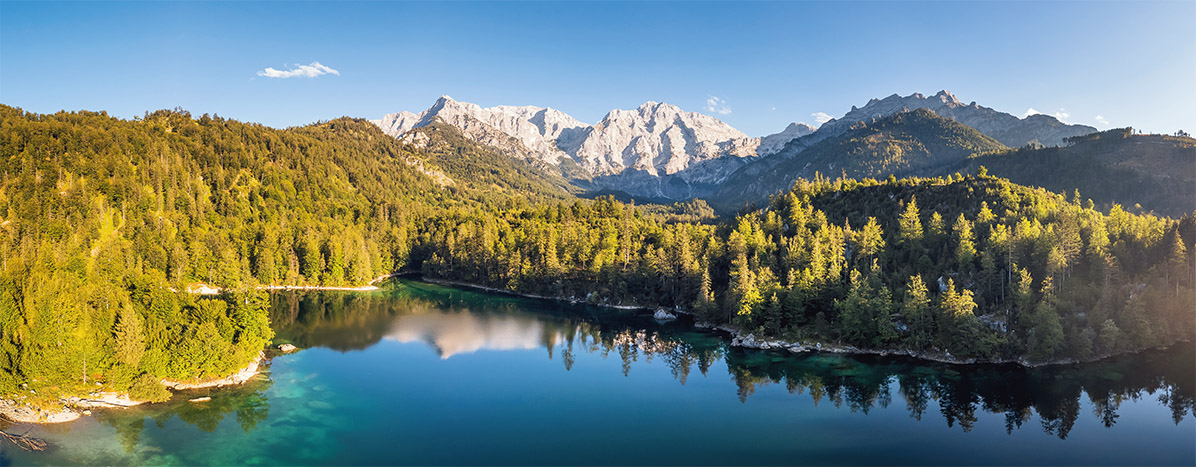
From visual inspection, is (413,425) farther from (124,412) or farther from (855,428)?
(855,428)

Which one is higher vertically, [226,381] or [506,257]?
[506,257]

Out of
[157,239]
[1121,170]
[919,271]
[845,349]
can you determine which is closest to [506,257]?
[157,239]

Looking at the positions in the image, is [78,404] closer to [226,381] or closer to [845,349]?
[226,381]

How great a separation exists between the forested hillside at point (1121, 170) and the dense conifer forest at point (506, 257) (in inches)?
1727

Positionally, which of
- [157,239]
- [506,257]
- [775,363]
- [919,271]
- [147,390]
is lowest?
[775,363]

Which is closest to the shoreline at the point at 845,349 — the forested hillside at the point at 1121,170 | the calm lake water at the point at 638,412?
the calm lake water at the point at 638,412

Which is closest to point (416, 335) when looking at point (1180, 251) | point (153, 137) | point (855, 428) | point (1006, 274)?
point (855, 428)

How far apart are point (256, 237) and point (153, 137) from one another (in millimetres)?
46277

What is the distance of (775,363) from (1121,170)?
152 meters

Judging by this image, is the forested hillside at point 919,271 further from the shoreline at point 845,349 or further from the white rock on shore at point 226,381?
the white rock on shore at point 226,381

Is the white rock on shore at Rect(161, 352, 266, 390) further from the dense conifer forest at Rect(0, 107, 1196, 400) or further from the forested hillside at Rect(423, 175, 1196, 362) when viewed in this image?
the forested hillside at Rect(423, 175, 1196, 362)

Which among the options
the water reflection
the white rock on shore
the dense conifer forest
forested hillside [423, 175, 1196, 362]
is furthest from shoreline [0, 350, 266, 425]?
forested hillside [423, 175, 1196, 362]

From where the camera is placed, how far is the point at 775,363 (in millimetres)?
70875

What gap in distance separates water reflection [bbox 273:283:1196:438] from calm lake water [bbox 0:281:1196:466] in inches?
12.3
